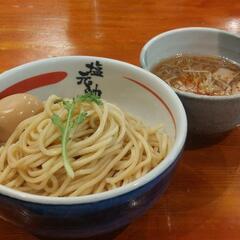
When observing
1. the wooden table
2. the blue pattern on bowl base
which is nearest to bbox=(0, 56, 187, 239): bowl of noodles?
the blue pattern on bowl base

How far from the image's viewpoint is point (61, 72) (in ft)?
3.22

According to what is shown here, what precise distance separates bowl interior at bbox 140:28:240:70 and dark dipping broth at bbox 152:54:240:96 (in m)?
0.02

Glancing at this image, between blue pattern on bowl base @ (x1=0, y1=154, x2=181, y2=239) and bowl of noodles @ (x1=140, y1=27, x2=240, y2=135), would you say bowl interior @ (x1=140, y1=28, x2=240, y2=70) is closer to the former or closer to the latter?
bowl of noodles @ (x1=140, y1=27, x2=240, y2=135)

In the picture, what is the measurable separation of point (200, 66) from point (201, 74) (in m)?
0.04

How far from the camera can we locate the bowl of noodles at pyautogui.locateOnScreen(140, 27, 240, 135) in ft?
3.01

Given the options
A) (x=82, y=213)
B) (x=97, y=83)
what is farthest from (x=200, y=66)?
(x=82, y=213)

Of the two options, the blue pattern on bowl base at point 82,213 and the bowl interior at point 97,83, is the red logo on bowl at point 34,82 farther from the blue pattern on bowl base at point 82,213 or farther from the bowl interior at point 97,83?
the blue pattern on bowl base at point 82,213

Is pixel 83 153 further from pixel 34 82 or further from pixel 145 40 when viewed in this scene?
pixel 145 40

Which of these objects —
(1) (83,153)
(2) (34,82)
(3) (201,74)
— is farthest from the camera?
(3) (201,74)

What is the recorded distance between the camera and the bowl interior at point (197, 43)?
→ 3.55 feet

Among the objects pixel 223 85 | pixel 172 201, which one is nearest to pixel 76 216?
pixel 172 201

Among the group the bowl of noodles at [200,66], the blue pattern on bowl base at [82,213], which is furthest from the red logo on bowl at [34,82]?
the blue pattern on bowl base at [82,213]

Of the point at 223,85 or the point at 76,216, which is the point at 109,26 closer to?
the point at 223,85

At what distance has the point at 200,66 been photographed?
1.10 metres
